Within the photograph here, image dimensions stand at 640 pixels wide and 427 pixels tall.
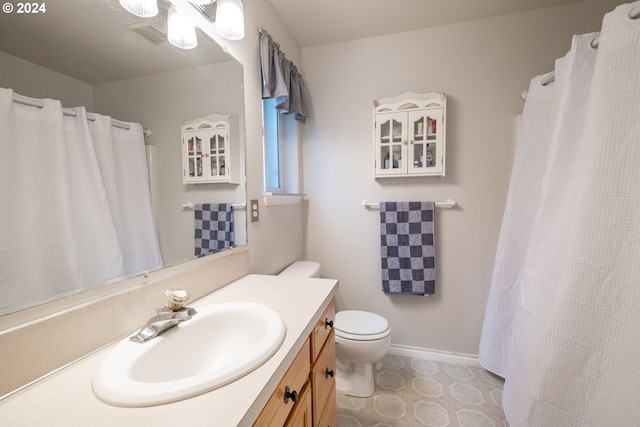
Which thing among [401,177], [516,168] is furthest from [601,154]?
[401,177]

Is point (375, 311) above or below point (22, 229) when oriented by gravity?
below

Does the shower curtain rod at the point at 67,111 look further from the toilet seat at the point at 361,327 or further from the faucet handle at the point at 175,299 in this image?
the toilet seat at the point at 361,327

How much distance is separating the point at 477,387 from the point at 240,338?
166cm

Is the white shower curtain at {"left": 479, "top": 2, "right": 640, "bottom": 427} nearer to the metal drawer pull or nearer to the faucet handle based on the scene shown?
the metal drawer pull

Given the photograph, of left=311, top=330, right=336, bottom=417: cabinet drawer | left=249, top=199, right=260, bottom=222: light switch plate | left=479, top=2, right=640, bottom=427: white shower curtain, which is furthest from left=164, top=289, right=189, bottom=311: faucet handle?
left=479, top=2, right=640, bottom=427: white shower curtain

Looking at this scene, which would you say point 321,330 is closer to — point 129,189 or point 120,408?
point 120,408

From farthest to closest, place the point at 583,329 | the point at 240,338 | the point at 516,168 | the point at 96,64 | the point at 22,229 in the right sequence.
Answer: the point at 516,168 < the point at 583,329 < the point at 240,338 < the point at 96,64 < the point at 22,229

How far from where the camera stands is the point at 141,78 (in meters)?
0.81

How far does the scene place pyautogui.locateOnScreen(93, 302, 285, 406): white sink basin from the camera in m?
0.48

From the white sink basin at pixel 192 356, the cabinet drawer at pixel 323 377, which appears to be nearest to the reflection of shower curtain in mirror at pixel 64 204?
the white sink basin at pixel 192 356

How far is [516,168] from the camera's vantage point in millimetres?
1533

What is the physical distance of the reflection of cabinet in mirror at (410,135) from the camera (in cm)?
174

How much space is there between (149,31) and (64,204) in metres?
0.62

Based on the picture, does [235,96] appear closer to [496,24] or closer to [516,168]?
[516,168]
